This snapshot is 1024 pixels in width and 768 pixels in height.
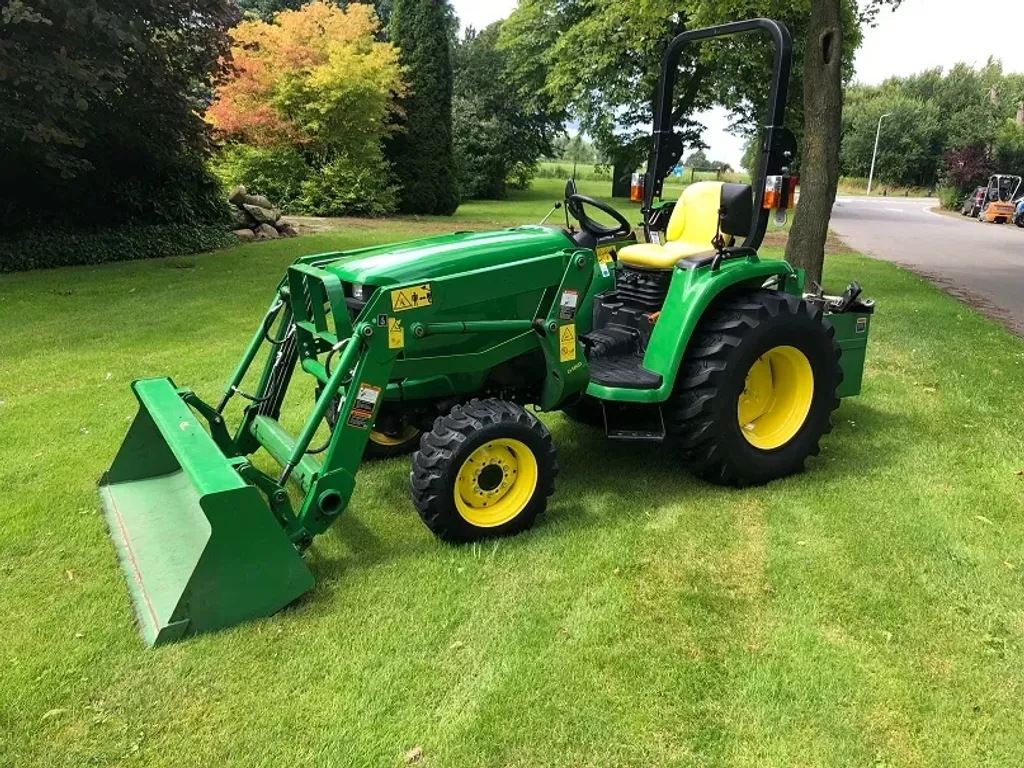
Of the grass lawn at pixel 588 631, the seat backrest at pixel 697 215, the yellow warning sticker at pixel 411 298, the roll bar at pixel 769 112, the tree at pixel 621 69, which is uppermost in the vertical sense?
the tree at pixel 621 69

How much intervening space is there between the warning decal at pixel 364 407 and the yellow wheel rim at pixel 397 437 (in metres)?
1.27

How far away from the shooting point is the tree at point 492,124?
31938 millimetres

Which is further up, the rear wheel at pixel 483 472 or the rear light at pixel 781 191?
the rear light at pixel 781 191

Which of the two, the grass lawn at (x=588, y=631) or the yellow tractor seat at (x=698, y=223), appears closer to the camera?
the grass lawn at (x=588, y=631)

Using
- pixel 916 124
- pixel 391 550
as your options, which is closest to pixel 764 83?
pixel 391 550

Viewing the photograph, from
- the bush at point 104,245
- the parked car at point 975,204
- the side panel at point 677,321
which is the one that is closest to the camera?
the side panel at point 677,321

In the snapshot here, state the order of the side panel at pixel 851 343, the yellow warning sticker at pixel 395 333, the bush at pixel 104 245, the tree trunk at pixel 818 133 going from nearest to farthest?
1. the yellow warning sticker at pixel 395 333
2. the side panel at pixel 851 343
3. the tree trunk at pixel 818 133
4. the bush at pixel 104 245

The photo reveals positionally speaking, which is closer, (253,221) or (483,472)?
(483,472)

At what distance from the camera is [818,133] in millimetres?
8914

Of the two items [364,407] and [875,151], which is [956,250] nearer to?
[364,407]

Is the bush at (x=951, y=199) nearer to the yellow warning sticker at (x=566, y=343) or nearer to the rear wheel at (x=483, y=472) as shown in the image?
the yellow warning sticker at (x=566, y=343)

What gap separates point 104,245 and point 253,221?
149 inches

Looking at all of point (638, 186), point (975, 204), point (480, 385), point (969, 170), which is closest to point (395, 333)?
point (480, 385)

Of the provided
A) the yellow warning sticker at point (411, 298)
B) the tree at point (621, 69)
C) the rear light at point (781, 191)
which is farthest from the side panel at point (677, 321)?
the tree at point (621, 69)
